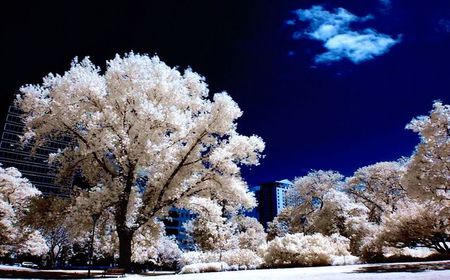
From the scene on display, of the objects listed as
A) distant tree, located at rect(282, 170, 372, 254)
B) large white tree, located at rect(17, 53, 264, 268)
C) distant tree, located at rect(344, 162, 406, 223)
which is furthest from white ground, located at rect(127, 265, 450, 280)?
distant tree, located at rect(344, 162, 406, 223)

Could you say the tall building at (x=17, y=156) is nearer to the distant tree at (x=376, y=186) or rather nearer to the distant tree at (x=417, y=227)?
the distant tree at (x=376, y=186)

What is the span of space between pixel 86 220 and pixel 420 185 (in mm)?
16200

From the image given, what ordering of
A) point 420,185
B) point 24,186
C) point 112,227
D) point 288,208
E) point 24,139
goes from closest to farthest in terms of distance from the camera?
1. point 420,185
2. point 24,139
3. point 112,227
4. point 24,186
5. point 288,208

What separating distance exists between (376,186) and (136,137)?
1583 inches

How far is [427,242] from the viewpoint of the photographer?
20047mm

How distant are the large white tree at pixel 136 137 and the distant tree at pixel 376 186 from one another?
33646mm

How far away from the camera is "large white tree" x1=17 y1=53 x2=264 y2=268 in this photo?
729 inches

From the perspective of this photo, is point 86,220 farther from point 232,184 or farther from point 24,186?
point 24,186

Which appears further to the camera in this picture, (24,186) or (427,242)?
(24,186)

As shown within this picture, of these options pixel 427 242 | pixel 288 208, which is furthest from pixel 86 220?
pixel 288 208

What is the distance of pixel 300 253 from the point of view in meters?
22.5

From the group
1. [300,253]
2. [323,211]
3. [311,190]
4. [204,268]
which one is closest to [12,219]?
[204,268]

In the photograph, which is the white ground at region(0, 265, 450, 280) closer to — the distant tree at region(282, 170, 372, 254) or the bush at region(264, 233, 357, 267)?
the bush at region(264, 233, 357, 267)

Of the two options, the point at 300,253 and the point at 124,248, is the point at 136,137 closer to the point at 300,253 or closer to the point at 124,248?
the point at 124,248
